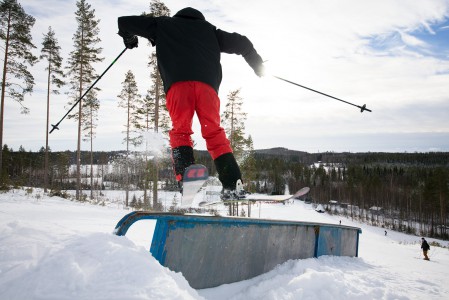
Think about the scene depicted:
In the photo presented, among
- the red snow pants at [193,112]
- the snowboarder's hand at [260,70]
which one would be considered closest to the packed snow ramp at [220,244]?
the red snow pants at [193,112]

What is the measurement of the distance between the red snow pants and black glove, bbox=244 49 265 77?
2.41 feet

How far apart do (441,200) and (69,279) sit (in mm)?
73746

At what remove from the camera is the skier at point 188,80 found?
2387mm

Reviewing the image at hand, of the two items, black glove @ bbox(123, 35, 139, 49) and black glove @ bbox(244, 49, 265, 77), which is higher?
black glove @ bbox(123, 35, 139, 49)

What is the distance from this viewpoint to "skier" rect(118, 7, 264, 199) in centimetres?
239

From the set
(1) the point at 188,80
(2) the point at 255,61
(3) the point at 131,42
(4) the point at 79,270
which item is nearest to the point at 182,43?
(1) the point at 188,80

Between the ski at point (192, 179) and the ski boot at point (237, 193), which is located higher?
the ski at point (192, 179)

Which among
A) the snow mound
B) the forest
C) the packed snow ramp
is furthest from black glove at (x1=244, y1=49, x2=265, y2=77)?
the forest

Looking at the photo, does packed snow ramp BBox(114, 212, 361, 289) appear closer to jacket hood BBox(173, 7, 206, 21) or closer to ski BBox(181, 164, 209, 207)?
ski BBox(181, 164, 209, 207)

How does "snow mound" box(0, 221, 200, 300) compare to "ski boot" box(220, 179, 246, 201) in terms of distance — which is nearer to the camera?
Result: "snow mound" box(0, 221, 200, 300)

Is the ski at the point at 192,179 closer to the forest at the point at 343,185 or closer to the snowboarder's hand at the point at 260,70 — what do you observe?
the snowboarder's hand at the point at 260,70

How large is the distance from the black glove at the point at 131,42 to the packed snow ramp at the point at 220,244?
183cm

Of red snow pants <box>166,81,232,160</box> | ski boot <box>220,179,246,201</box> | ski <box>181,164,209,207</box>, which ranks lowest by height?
ski boot <box>220,179,246,201</box>

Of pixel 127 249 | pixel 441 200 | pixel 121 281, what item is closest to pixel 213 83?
pixel 127 249
